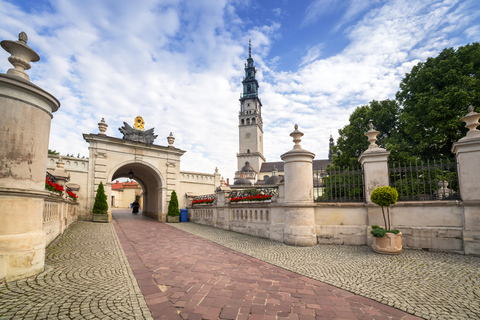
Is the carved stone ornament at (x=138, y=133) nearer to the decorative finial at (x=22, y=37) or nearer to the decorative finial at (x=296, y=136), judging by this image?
the decorative finial at (x=296, y=136)

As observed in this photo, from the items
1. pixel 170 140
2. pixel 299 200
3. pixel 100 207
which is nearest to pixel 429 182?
pixel 299 200

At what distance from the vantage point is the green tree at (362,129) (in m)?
20.6

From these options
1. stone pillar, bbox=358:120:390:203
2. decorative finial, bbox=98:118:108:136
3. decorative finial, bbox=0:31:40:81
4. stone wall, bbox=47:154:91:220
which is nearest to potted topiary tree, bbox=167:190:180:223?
stone wall, bbox=47:154:91:220

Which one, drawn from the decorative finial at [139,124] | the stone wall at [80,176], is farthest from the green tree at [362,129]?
the stone wall at [80,176]

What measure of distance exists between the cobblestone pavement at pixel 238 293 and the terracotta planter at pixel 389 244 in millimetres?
2483

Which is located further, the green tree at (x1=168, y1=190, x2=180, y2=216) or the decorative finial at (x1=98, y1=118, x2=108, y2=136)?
the green tree at (x1=168, y1=190, x2=180, y2=216)

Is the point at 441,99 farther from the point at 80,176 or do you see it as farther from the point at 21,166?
the point at 80,176

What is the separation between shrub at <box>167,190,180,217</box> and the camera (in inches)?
720

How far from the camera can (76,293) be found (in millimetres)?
3740

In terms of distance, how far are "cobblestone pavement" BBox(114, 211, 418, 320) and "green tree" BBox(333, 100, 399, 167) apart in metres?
17.2

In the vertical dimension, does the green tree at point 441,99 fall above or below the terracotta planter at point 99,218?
above

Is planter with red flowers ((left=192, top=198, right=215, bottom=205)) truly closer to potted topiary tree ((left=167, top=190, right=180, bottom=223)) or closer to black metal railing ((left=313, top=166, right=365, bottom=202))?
potted topiary tree ((left=167, top=190, right=180, bottom=223))

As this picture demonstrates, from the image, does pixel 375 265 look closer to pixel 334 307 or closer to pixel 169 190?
pixel 334 307

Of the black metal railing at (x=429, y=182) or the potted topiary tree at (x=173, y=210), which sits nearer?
the black metal railing at (x=429, y=182)
